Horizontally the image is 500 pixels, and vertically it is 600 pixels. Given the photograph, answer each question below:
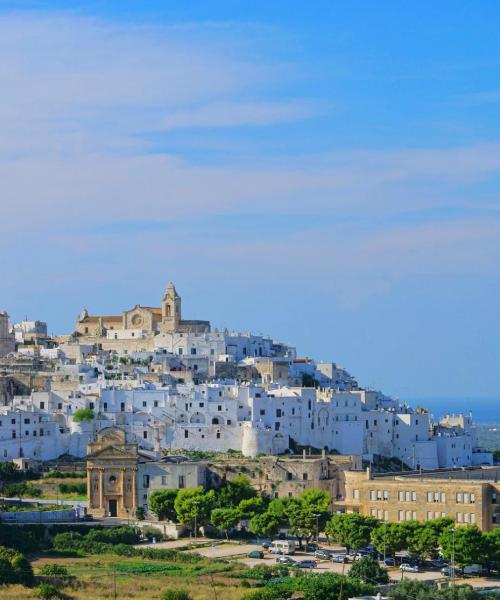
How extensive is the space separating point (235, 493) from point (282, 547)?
804cm

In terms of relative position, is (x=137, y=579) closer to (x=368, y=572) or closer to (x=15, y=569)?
(x=15, y=569)

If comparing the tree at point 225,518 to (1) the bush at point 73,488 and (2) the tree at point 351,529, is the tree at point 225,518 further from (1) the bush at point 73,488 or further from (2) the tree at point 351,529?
(1) the bush at point 73,488

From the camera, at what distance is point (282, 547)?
7606 cm

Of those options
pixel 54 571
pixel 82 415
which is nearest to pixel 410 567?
pixel 54 571

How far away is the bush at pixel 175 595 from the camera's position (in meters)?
63.1

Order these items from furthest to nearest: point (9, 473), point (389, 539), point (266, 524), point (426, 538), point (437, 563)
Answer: point (9, 473)
point (266, 524)
point (437, 563)
point (389, 539)
point (426, 538)

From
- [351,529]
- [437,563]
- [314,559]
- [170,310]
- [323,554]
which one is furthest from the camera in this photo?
[170,310]

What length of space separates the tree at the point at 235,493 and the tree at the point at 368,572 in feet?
50.0

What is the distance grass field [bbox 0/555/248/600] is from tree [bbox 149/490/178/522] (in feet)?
25.4

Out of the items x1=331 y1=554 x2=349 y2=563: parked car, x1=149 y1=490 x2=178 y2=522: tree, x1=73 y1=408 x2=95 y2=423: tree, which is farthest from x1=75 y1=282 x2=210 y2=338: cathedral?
x1=331 y1=554 x2=349 y2=563: parked car

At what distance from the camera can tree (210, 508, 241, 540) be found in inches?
3125

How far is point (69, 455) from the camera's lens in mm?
92000

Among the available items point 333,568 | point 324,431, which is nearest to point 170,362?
point 324,431

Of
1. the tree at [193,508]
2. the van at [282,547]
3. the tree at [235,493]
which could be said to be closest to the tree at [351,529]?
the van at [282,547]
